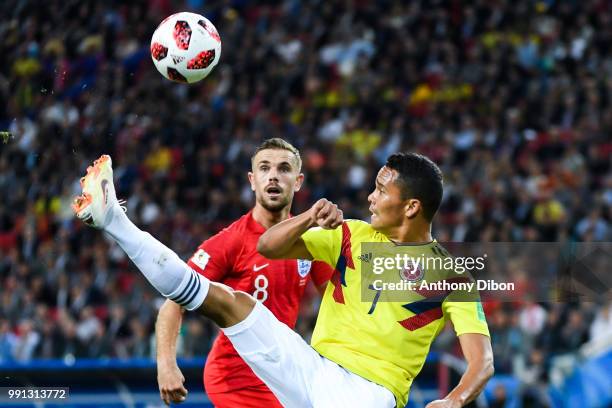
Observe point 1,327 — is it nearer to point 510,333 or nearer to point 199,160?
point 199,160

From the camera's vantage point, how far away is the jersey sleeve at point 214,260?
6.23m

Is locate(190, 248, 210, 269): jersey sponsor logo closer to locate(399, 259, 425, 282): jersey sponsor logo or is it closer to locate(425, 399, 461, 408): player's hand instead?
locate(399, 259, 425, 282): jersey sponsor logo

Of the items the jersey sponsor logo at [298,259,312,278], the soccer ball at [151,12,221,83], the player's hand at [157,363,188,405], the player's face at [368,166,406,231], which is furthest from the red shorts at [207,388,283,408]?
the soccer ball at [151,12,221,83]

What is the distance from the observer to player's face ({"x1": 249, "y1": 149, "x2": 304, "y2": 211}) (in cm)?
639

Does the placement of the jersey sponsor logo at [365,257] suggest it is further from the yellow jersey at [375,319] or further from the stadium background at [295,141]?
the stadium background at [295,141]

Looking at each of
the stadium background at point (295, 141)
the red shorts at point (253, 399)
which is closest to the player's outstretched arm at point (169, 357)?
the red shorts at point (253, 399)

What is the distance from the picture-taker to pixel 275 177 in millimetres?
6379

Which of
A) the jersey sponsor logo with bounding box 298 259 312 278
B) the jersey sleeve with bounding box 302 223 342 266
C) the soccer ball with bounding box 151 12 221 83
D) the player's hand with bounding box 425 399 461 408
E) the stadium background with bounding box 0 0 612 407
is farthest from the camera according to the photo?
the stadium background with bounding box 0 0 612 407

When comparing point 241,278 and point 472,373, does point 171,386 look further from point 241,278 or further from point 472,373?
point 472,373

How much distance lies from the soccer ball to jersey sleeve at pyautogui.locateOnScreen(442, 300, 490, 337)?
8.12 feet

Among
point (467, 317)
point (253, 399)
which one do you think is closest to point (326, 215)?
point (467, 317)

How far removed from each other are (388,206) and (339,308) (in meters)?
0.60

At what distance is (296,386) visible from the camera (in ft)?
17.8

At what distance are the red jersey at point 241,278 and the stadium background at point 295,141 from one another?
433cm
